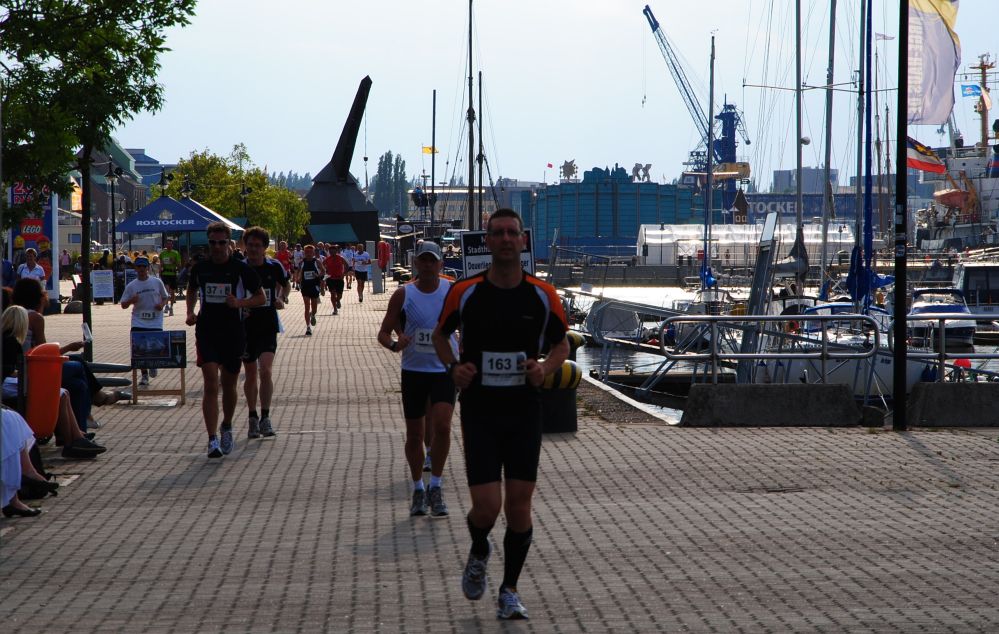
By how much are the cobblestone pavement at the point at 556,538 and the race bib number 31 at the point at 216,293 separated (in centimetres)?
129

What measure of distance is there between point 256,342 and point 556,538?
5.12 meters

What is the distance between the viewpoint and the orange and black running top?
5.61 meters

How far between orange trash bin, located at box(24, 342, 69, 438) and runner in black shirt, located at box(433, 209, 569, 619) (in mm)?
4764

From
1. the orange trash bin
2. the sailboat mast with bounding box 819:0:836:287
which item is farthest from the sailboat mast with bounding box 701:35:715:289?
the orange trash bin

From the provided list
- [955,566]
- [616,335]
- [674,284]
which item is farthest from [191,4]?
[674,284]

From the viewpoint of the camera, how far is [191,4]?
45.1 ft

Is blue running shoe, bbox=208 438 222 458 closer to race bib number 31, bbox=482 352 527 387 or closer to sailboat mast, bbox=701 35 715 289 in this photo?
race bib number 31, bbox=482 352 527 387

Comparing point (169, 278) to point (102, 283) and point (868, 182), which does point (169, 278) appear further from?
point (868, 182)

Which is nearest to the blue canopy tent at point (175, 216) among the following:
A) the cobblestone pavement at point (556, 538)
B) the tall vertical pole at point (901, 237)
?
the cobblestone pavement at point (556, 538)

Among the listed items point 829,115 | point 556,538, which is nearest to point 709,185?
point 829,115

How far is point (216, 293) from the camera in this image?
10.6 m

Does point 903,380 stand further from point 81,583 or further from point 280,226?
point 280,226

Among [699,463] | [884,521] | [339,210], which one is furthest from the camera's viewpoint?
[339,210]

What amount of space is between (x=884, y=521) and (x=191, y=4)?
917 cm
